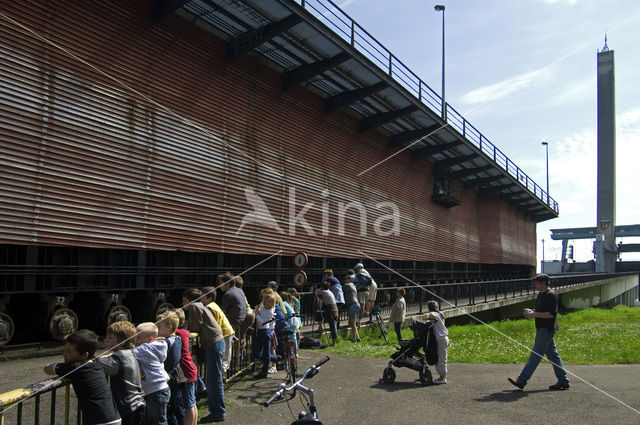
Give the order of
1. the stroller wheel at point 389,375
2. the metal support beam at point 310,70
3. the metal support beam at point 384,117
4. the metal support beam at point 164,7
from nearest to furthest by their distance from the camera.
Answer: the stroller wheel at point 389,375 → the metal support beam at point 164,7 → the metal support beam at point 310,70 → the metal support beam at point 384,117

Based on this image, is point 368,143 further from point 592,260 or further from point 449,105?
point 592,260

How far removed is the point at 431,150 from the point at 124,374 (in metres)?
26.0

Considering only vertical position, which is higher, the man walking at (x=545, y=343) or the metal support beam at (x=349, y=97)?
the metal support beam at (x=349, y=97)

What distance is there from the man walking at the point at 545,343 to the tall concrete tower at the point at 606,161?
3312 inches

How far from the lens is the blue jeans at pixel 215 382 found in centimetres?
644

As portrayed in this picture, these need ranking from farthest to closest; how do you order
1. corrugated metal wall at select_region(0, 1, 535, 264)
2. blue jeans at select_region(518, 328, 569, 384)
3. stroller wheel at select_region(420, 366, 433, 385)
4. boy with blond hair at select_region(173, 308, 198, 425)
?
corrugated metal wall at select_region(0, 1, 535, 264) → stroller wheel at select_region(420, 366, 433, 385) → blue jeans at select_region(518, 328, 569, 384) → boy with blond hair at select_region(173, 308, 198, 425)

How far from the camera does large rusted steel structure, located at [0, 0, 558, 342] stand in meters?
10.9

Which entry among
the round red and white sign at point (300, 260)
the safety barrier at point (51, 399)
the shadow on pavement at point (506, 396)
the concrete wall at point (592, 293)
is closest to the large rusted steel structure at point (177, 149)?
the round red and white sign at point (300, 260)

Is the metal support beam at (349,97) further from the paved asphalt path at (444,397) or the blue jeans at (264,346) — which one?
the blue jeans at (264,346)

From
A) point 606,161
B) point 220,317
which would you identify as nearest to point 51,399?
point 220,317

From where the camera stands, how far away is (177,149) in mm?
14203

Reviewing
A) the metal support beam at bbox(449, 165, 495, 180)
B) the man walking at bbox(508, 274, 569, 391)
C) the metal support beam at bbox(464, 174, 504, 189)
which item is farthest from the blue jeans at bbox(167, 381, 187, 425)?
the metal support beam at bbox(464, 174, 504, 189)

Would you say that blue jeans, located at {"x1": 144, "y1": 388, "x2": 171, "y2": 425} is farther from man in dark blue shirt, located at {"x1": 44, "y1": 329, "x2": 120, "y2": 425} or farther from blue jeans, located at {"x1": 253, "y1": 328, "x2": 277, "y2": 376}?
blue jeans, located at {"x1": 253, "y1": 328, "x2": 277, "y2": 376}

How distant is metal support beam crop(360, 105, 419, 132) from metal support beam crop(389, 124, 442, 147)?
8.84 feet
